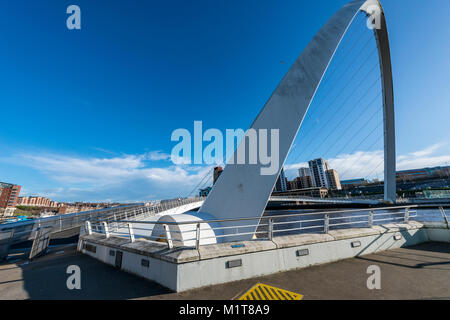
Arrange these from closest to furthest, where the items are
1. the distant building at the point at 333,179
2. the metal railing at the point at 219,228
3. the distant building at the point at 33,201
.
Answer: the metal railing at the point at 219,228 < the distant building at the point at 333,179 < the distant building at the point at 33,201

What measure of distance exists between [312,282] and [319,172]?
129m

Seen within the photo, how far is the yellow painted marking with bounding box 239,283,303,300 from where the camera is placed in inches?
146

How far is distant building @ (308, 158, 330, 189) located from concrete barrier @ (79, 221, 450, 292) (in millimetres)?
120253

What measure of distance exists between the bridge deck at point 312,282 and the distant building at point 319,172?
121 m

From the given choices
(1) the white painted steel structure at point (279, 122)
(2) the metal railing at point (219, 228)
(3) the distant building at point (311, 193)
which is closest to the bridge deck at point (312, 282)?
(2) the metal railing at point (219, 228)

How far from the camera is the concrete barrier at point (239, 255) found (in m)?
4.30

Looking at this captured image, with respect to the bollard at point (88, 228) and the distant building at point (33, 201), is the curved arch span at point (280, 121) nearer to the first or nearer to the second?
the bollard at point (88, 228)

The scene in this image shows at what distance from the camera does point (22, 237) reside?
10.2m

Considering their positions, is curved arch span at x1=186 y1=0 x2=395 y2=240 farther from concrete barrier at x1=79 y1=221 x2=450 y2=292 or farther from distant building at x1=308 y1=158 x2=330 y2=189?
distant building at x1=308 y1=158 x2=330 y2=189

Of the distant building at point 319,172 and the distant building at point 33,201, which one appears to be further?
the distant building at point 33,201

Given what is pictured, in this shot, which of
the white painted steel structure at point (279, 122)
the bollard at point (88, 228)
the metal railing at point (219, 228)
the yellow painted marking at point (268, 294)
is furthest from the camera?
the bollard at point (88, 228)

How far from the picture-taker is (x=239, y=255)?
4660 millimetres
